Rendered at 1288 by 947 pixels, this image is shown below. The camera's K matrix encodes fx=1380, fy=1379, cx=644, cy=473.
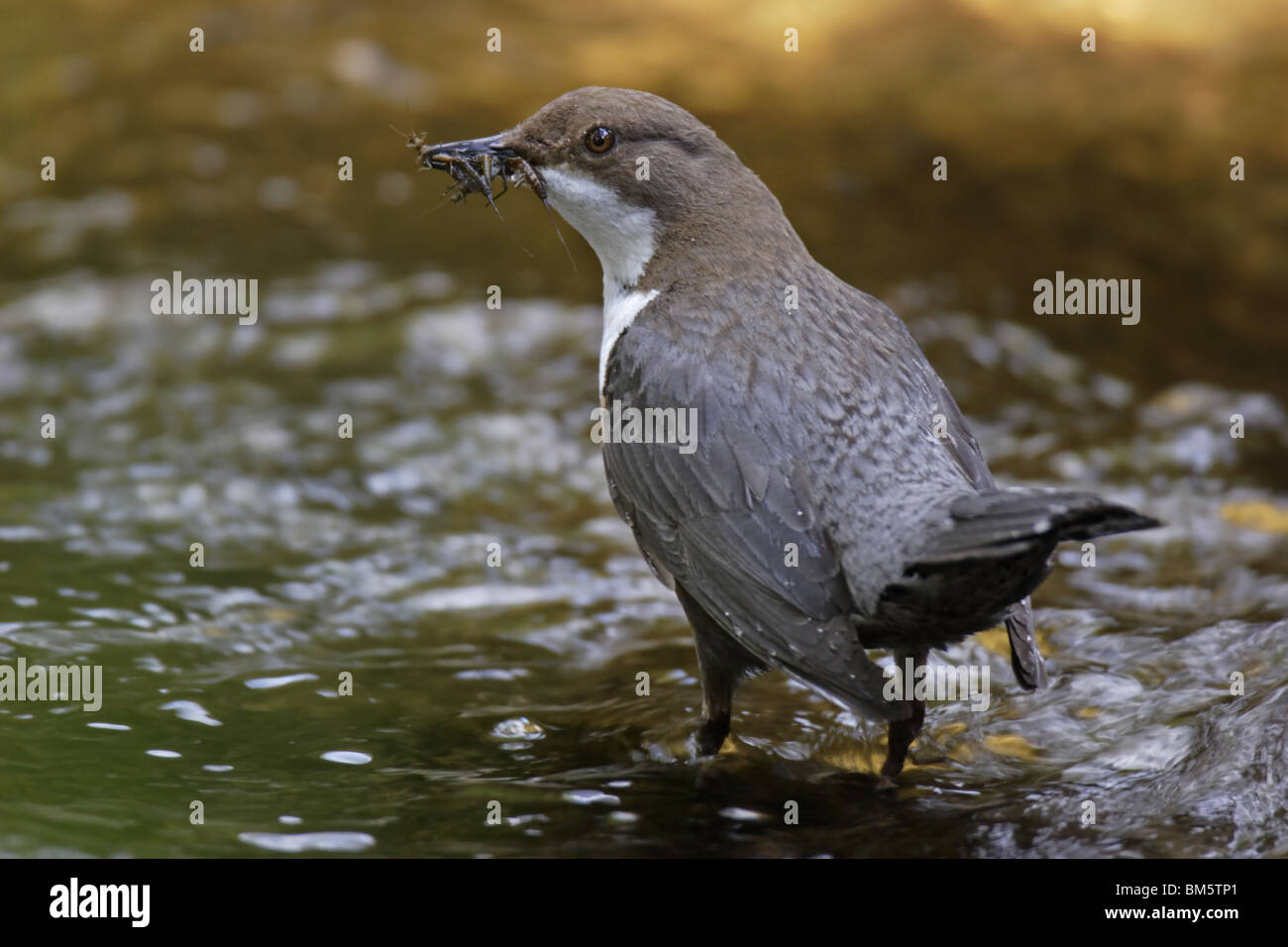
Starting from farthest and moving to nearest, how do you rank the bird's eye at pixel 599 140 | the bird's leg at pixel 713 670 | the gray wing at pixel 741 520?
1. the bird's eye at pixel 599 140
2. the bird's leg at pixel 713 670
3. the gray wing at pixel 741 520

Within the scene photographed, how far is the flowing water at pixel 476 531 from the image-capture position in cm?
346

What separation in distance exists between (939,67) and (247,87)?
14.5 feet

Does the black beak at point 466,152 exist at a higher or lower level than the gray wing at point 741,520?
higher

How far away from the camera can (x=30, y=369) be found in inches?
269

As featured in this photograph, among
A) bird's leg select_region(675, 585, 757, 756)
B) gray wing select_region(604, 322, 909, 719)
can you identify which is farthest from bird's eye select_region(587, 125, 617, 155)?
bird's leg select_region(675, 585, 757, 756)

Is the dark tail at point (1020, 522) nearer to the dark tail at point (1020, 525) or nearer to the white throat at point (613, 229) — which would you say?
the dark tail at point (1020, 525)

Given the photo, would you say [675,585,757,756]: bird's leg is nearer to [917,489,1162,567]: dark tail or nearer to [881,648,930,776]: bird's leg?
[881,648,930,776]: bird's leg

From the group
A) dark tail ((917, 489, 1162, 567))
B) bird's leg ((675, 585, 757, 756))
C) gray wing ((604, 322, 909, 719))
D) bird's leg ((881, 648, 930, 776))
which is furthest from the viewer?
bird's leg ((675, 585, 757, 756))

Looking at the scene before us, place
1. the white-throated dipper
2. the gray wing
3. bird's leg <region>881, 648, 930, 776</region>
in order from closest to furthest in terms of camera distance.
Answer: the white-throated dipper
the gray wing
bird's leg <region>881, 648, 930, 776</region>

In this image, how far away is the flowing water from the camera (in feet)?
11.4

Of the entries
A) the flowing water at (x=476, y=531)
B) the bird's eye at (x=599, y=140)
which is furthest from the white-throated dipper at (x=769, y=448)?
the flowing water at (x=476, y=531)

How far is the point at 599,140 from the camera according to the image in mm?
4336

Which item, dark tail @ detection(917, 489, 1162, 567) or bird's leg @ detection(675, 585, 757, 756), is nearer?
dark tail @ detection(917, 489, 1162, 567)

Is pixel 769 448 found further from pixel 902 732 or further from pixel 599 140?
pixel 599 140
